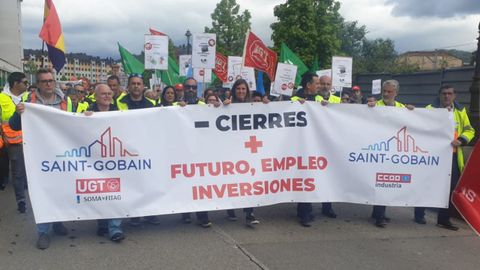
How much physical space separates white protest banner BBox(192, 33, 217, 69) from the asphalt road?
4.62 meters

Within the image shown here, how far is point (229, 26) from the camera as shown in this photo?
41.2 metres

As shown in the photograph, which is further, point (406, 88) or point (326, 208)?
point (406, 88)

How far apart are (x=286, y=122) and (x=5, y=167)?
5.16m

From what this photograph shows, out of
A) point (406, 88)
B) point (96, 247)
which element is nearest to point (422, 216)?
point (96, 247)

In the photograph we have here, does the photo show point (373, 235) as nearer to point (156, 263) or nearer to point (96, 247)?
point (156, 263)

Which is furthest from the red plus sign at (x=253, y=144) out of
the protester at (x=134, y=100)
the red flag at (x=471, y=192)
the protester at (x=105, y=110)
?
the red flag at (x=471, y=192)

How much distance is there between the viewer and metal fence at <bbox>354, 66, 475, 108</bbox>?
1258 cm

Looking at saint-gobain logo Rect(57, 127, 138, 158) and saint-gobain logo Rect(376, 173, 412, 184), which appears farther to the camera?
saint-gobain logo Rect(376, 173, 412, 184)

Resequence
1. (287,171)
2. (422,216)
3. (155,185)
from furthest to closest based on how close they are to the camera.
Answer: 1. (422,216)
2. (287,171)
3. (155,185)

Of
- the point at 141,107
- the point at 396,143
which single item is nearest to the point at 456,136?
the point at 396,143

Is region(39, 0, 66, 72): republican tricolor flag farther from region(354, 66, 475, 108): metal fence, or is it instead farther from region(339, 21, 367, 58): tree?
region(339, 21, 367, 58): tree

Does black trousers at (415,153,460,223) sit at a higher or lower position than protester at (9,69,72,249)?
lower

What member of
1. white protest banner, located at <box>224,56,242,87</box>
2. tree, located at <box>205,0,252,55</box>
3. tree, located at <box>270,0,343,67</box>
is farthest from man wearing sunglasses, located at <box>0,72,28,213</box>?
tree, located at <box>205,0,252,55</box>

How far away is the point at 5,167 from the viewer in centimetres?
821
